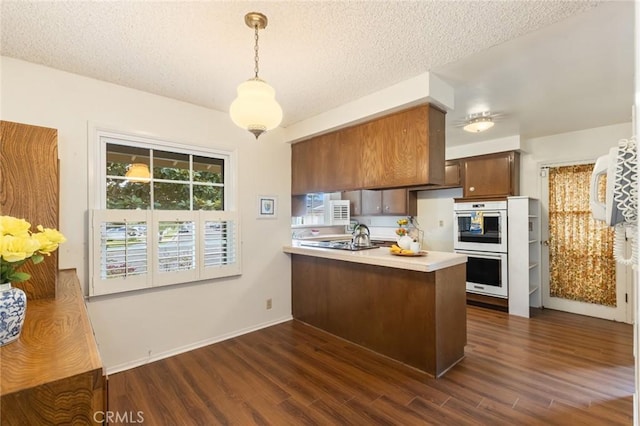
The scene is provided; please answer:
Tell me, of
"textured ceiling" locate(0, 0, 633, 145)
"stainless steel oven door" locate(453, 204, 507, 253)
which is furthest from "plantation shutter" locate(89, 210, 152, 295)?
"stainless steel oven door" locate(453, 204, 507, 253)

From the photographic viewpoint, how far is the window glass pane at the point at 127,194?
101 inches

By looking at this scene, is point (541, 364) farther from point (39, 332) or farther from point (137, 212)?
point (137, 212)

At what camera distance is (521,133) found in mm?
3990

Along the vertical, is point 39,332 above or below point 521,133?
below

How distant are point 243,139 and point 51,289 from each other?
7.00ft

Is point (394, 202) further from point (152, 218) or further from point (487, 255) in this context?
point (152, 218)

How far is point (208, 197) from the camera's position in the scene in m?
3.11

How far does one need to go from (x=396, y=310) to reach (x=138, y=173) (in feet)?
8.70

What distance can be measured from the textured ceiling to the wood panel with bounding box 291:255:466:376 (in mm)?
1686

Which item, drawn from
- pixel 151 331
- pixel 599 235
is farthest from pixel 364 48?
pixel 599 235

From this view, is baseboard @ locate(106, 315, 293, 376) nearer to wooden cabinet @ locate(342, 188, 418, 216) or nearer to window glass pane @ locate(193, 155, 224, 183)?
window glass pane @ locate(193, 155, 224, 183)

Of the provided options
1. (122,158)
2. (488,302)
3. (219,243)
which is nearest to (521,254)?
(488,302)

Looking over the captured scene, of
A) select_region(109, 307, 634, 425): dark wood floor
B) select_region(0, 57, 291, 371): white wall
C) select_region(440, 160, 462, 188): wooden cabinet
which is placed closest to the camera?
select_region(109, 307, 634, 425): dark wood floor

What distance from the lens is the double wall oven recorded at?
4.05m
